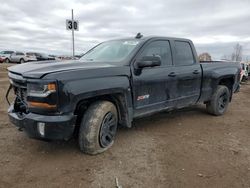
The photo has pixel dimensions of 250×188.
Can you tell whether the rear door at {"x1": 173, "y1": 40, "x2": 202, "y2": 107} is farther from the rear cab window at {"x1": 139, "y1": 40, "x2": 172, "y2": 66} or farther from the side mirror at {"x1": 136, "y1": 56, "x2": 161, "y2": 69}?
the side mirror at {"x1": 136, "y1": 56, "x2": 161, "y2": 69}

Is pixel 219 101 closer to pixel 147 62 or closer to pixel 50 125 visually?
pixel 147 62

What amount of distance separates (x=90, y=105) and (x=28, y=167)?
45.9 inches

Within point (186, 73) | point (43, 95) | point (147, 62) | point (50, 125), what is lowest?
point (50, 125)

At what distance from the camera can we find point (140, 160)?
393 centimetres

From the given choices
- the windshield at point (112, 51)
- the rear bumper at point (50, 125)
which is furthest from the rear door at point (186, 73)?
the rear bumper at point (50, 125)

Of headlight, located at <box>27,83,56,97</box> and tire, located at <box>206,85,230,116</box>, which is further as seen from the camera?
tire, located at <box>206,85,230,116</box>

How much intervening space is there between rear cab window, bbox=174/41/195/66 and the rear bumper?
2.68 m

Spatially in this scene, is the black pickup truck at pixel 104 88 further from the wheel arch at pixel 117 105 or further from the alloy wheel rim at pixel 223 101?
the alloy wheel rim at pixel 223 101

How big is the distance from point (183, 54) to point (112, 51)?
1.60 metres

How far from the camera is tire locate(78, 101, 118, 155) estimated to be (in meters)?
3.86

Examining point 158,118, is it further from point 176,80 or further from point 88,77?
point 88,77

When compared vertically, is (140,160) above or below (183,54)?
below

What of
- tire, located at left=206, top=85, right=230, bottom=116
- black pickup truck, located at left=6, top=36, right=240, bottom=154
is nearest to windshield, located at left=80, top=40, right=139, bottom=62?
black pickup truck, located at left=6, top=36, right=240, bottom=154

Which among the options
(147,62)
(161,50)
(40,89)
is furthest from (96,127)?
(161,50)
